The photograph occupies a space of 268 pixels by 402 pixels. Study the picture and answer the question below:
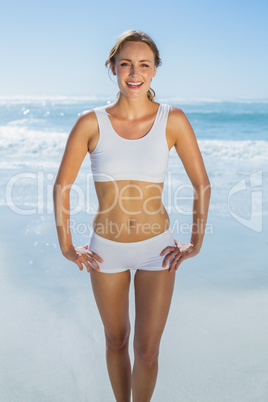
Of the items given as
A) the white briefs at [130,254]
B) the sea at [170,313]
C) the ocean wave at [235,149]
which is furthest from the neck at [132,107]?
the ocean wave at [235,149]

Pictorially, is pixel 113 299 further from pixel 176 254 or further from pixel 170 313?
pixel 170 313

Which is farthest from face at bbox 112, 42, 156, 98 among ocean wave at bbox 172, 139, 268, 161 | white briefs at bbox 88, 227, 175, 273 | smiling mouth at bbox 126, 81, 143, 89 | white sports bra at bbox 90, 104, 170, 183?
ocean wave at bbox 172, 139, 268, 161

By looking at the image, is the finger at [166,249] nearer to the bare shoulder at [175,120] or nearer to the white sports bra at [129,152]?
the white sports bra at [129,152]

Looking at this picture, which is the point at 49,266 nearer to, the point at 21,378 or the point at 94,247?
the point at 21,378

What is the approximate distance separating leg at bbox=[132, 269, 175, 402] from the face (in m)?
0.87

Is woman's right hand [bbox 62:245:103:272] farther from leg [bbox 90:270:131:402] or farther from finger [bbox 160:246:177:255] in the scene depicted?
finger [bbox 160:246:177:255]

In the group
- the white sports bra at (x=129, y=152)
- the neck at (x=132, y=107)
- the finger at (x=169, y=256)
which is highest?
the neck at (x=132, y=107)

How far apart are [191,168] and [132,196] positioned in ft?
1.10

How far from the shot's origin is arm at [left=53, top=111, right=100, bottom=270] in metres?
2.04

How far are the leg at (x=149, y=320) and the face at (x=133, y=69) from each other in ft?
2.85

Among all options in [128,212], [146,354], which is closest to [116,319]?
[146,354]

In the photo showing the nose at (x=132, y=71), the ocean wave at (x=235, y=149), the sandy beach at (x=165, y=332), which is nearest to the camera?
the nose at (x=132, y=71)

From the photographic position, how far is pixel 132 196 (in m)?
2.11

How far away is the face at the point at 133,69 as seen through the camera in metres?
2.04
